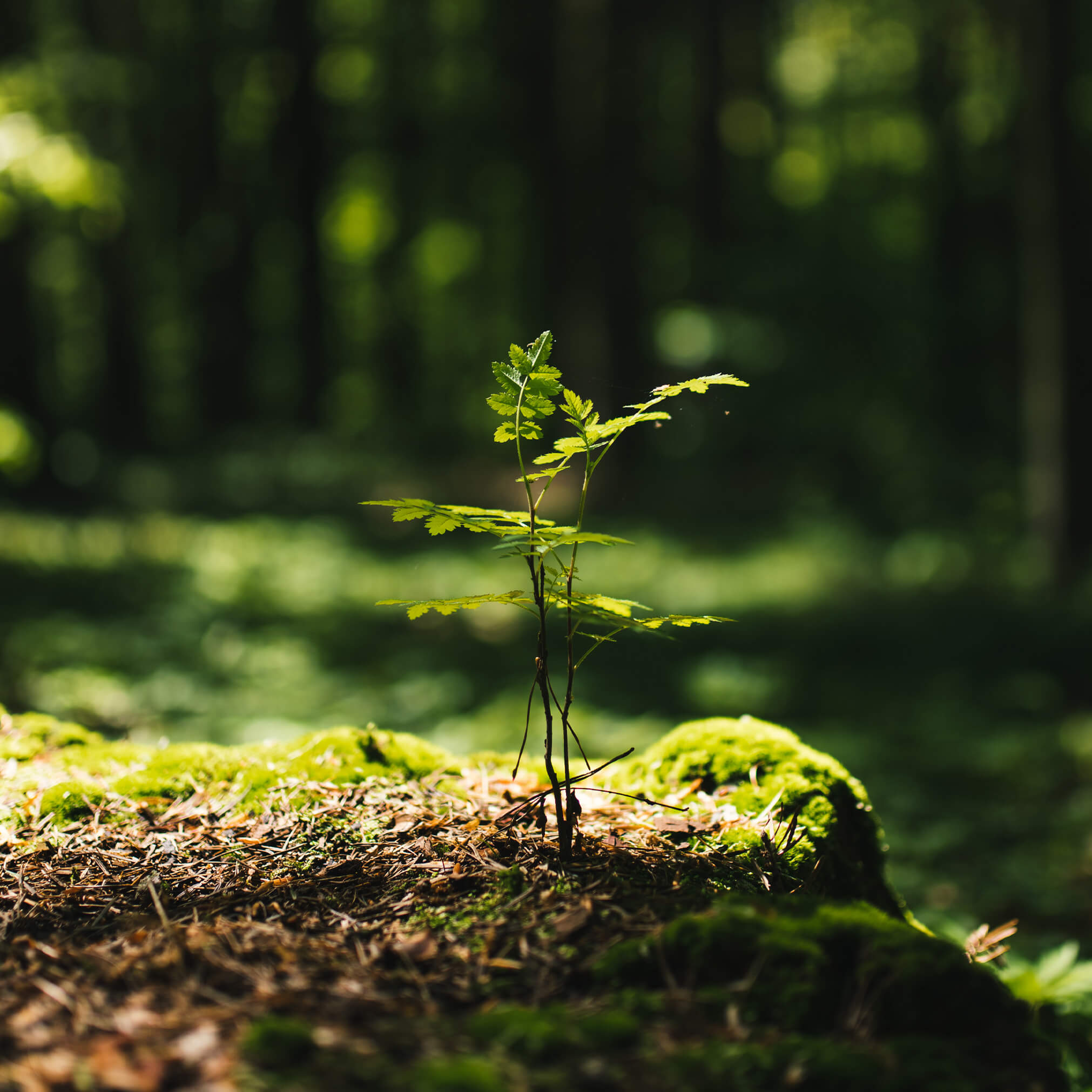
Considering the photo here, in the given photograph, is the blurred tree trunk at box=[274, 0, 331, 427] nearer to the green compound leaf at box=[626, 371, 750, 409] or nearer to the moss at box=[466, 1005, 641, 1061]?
the green compound leaf at box=[626, 371, 750, 409]

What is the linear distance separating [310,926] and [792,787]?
4.05 feet

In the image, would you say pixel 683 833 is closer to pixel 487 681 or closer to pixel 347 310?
pixel 487 681

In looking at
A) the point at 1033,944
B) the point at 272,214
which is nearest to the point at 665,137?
the point at 272,214

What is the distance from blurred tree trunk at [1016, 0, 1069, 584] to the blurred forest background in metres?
0.04

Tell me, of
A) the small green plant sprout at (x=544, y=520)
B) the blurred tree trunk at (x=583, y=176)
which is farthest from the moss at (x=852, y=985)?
the blurred tree trunk at (x=583, y=176)

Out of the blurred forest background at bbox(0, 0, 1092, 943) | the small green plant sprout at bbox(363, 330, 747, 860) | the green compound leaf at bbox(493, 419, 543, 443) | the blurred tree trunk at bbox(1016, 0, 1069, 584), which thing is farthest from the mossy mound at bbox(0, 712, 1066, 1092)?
the blurred tree trunk at bbox(1016, 0, 1069, 584)

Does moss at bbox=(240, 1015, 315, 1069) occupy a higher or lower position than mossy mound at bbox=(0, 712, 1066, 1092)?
higher

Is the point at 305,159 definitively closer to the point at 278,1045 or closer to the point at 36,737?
the point at 36,737

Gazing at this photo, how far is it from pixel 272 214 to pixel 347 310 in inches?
274

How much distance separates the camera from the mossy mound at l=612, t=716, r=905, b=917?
83.4 inches

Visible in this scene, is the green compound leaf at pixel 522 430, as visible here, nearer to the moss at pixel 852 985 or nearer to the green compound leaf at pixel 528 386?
the green compound leaf at pixel 528 386

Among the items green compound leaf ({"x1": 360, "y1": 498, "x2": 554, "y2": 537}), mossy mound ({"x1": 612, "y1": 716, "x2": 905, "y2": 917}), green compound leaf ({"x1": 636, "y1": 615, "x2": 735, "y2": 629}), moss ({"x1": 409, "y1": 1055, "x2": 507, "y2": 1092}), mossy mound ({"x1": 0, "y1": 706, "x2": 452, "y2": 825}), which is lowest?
mossy mound ({"x1": 612, "y1": 716, "x2": 905, "y2": 917})

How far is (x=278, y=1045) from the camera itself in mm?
1189

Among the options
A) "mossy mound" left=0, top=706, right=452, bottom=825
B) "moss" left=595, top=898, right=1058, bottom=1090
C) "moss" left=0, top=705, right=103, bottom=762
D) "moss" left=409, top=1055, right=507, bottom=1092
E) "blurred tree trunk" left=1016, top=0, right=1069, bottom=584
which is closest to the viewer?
"moss" left=409, top=1055, right=507, bottom=1092
